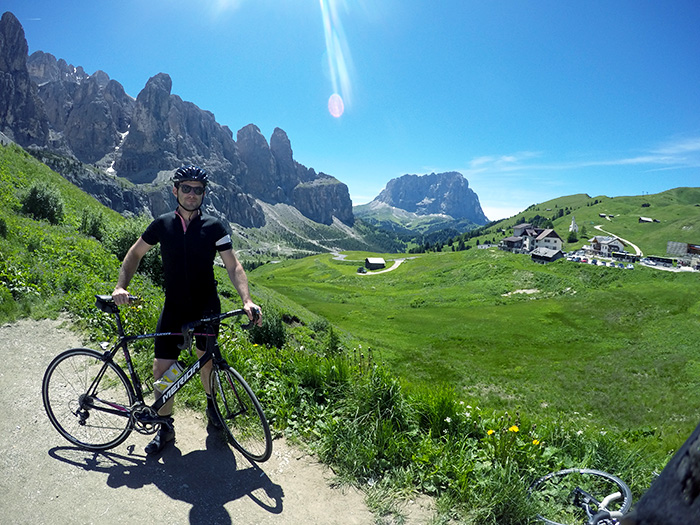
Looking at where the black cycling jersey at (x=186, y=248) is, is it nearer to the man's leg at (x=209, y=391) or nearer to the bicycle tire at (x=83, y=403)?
the man's leg at (x=209, y=391)

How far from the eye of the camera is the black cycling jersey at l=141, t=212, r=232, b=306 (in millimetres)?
5586

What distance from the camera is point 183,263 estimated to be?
18.5 ft

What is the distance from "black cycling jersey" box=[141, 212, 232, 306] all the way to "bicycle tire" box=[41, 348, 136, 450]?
1.72 metres

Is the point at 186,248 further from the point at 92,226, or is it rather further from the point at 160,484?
the point at 92,226

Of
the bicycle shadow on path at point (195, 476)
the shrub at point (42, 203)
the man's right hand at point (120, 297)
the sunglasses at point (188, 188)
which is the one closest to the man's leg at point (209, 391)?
the bicycle shadow on path at point (195, 476)

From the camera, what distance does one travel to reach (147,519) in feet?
14.6

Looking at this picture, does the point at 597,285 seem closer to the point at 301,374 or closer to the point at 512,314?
the point at 512,314

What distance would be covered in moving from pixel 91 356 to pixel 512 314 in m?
61.3

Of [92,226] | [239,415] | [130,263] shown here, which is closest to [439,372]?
[239,415]

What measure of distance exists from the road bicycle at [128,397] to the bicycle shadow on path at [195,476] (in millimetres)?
221

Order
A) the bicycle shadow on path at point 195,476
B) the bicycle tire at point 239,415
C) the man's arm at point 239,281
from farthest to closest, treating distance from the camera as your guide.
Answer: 1. the bicycle tire at point 239,415
2. the man's arm at point 239,281
3. the bicycle shadow on path at point 195,476

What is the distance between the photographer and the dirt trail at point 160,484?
178 inches

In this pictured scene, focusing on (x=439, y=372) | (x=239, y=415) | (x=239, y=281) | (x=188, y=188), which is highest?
(x=188, y=188)

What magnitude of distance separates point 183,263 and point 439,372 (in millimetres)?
30903
